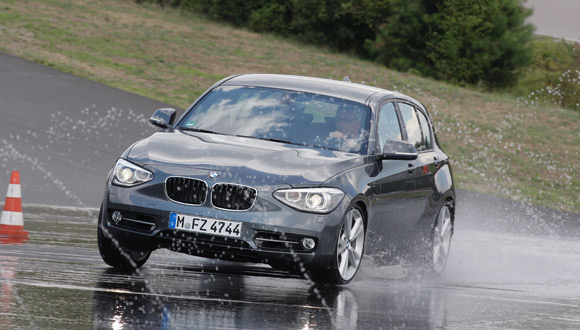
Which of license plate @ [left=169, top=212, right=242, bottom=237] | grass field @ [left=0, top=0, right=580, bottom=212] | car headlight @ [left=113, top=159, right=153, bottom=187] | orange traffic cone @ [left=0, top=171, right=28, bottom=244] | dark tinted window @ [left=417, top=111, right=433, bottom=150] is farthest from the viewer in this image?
grass field @ [left=0, top=0, right=580, bottom=212]

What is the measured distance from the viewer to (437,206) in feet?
35.5

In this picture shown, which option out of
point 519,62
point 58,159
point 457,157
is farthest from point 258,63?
point 519,62

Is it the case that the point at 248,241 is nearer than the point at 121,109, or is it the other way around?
the point at 248,241

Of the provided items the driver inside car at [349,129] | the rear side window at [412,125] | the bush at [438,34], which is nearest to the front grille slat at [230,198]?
the driver inside car at [349,129]

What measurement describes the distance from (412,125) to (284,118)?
192cm

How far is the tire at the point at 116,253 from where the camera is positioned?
8430 millimetres

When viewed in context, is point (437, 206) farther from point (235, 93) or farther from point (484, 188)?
point (484, 188)

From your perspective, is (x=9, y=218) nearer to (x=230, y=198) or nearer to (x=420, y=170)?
(x=230, y=198)

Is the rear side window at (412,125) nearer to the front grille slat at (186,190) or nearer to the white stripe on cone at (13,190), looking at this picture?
the front grille slat at (186,190)

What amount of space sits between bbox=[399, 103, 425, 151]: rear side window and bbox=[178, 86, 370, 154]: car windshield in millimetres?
1009

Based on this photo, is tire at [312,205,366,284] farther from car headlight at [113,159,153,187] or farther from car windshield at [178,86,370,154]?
car headlight at [113,159,153,187]

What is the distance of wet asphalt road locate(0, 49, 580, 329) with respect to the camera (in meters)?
6.66

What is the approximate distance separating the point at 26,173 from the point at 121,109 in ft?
23.4

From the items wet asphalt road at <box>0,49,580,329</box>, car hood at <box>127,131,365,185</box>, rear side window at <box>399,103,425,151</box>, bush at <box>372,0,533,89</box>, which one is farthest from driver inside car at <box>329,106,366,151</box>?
bush at <box>372,0,533,89</box>
